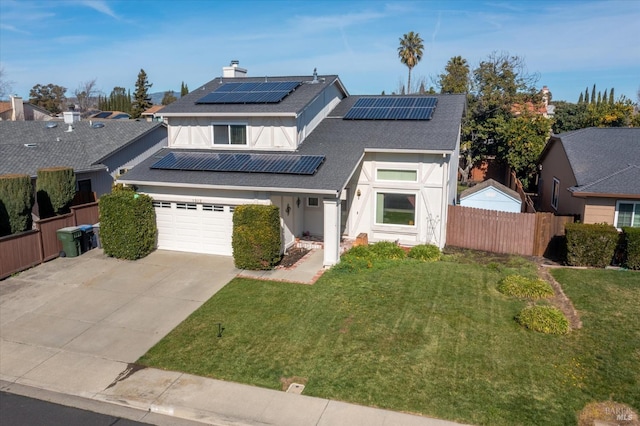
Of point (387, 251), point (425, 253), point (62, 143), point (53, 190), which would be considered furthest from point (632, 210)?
point (62, 143)

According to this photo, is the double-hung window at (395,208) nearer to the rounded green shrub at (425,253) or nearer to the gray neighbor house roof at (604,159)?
the rounded green shrub at (425,253)

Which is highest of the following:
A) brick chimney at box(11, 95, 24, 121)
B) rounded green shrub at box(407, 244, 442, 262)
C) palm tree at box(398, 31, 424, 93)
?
palm tree at box(398, 31, 424, 93)

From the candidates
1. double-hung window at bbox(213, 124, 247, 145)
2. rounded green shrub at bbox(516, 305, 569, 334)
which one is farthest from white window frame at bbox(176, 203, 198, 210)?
rounded green shrub at bbox(516, 305, 569, 334)

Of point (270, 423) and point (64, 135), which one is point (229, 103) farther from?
point (270, 423)

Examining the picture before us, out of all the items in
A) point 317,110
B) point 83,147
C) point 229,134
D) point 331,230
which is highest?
point 317,110

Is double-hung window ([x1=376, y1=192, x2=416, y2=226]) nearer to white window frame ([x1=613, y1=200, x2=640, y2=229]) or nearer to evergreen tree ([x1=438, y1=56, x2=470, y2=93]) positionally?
white window frame ([x1=613, y1=200, x2=640, y2=229])

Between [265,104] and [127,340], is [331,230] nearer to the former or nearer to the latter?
[265,104]
